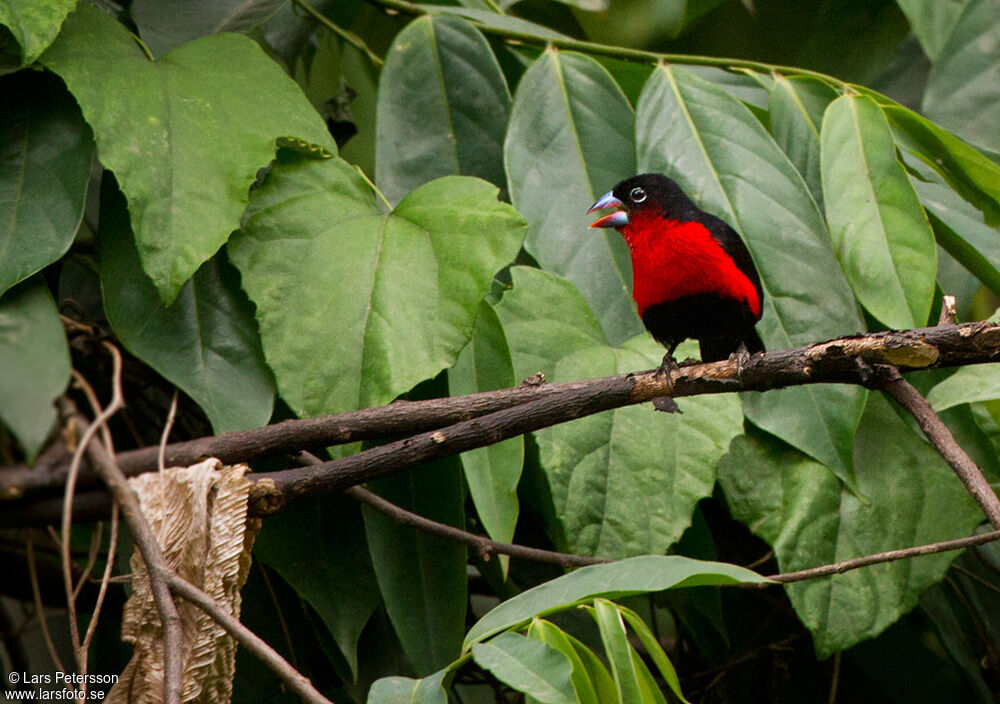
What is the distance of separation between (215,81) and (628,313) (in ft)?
3.01

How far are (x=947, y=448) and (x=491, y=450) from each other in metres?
0.71

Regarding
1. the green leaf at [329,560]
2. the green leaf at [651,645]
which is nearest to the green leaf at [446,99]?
the green leaf at [329,560]

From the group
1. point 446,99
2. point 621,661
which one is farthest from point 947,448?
point 446,99

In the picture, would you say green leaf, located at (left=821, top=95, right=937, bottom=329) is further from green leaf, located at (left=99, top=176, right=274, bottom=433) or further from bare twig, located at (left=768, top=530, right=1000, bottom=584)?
green leaf, located at (left=99, top=176, right=274, bottom=433)

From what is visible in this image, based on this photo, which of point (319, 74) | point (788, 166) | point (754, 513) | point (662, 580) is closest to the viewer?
point (662, 580)

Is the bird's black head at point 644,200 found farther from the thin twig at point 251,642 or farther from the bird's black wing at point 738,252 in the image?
the thin twig at point 251,642

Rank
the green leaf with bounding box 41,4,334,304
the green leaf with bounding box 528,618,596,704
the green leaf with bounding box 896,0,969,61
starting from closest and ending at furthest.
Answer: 1. the green leaf with bounding box 528,618,596,704
2. the green leaf with bounding box 41,4,334,304
3. the green leaf with bounding box 896,0,969,61

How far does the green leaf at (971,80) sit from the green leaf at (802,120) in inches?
20.1

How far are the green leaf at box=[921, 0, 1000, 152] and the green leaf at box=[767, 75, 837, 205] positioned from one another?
0.51 metres

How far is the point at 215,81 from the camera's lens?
171 cm

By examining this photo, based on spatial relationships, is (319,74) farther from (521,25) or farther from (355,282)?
(355,282)

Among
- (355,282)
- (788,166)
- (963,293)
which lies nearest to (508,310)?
(355,282)

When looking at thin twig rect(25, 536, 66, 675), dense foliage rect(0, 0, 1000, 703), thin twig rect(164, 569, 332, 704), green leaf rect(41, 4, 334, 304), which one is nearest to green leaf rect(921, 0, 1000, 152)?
dense foliage rect(0, 0, 1000, 703)

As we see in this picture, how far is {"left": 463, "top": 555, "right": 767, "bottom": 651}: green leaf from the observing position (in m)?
1.07
